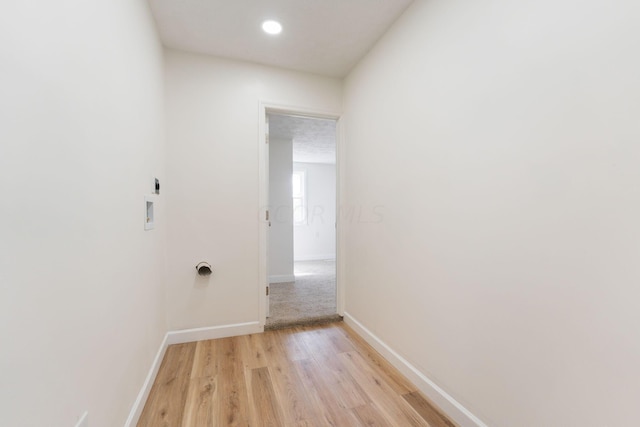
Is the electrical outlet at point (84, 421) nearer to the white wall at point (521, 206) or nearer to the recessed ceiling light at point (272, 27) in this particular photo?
the white wall at point (521, 206)

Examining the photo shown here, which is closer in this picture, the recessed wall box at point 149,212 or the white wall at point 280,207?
the recessed wall box at point 149,212

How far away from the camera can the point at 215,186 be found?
247cm

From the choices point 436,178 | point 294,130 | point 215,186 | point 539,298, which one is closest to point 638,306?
point 539,298

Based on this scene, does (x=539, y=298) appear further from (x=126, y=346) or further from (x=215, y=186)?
(x=215, y=186)

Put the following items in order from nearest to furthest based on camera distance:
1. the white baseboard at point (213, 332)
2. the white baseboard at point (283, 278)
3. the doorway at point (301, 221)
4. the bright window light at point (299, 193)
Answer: the white baseboard at point (213, 332)
the doorway at point (301, 221)
the white baseboard at point (283, 278)
the bright window light at point (299, 193)

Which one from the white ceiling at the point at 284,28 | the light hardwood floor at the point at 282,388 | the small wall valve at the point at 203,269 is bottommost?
the light hardwood floor at the point at 282,388

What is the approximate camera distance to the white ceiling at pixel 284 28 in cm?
184

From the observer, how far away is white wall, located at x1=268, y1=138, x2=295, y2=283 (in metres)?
4.46

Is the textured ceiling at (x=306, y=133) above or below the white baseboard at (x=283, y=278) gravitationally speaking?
above

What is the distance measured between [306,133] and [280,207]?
50.4 inches

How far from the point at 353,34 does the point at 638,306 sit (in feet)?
7.48

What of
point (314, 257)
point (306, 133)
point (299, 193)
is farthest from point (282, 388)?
point (299, 193)

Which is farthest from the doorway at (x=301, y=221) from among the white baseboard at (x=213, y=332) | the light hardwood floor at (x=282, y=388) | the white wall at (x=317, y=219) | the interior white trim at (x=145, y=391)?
the interior white trim at (x=145, y=391)

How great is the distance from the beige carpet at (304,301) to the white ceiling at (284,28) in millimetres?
2556
